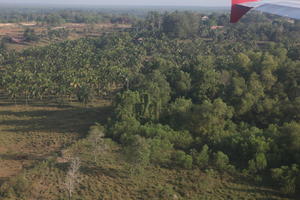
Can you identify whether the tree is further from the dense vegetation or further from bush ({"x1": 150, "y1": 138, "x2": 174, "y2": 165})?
bush ({"x1": 150, "y1": 138, "x2": 174, "y2": 165})

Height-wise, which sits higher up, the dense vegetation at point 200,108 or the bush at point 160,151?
the dense vegetation at point 200,108

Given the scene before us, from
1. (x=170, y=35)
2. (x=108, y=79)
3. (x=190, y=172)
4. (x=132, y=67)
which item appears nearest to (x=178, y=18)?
(x=170, y=35)

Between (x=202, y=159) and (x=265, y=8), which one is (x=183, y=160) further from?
(x=265, y=8)

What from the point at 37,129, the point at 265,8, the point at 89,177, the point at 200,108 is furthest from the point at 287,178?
the point at 37,129

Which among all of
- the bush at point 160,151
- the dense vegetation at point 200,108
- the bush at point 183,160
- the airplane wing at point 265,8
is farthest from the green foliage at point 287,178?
the airplane wing at point 265,8

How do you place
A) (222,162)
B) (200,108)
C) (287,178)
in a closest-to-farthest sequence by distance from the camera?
(287,178) → (222,162) → (200,108)

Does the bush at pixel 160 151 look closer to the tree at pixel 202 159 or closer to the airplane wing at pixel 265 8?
the tree at pixel 202 159
